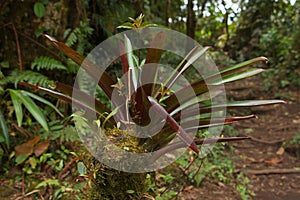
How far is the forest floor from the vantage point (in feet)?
8.12

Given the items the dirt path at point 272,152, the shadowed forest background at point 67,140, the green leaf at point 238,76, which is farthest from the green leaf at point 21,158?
the dirt path at point 272,152

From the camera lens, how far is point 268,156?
3.43 m

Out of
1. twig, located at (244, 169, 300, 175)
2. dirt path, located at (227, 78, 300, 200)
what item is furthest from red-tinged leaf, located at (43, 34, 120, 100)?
twig, located at (244, 169, 300, 175)

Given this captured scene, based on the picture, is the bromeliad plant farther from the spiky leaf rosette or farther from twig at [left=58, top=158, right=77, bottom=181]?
twig at [left=58, top=158, right=77, bottom=181]

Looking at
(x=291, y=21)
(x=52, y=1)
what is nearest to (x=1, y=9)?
(x=52, y=1)

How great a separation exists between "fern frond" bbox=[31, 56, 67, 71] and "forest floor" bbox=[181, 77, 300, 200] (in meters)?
1.25

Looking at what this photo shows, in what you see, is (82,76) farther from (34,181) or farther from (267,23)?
(267,23)

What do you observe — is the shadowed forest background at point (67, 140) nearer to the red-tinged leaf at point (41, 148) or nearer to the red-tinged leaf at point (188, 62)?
the red-tinged leaf at point (41, 148)

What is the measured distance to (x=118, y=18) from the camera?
314 centimetres

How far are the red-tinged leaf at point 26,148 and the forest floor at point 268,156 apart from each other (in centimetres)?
106

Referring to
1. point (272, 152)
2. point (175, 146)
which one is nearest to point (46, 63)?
point (175, 146)

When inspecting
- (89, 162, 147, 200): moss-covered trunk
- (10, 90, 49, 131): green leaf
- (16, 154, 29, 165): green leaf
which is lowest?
(16, 154, 29, 165): green leaf

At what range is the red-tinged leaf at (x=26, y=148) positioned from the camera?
2.08m

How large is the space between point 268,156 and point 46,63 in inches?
97.2
